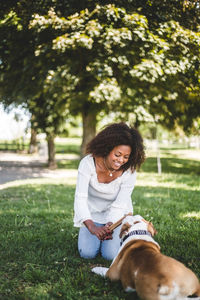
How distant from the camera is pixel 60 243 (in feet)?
12.9

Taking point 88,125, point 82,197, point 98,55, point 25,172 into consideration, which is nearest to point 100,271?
point 82,197

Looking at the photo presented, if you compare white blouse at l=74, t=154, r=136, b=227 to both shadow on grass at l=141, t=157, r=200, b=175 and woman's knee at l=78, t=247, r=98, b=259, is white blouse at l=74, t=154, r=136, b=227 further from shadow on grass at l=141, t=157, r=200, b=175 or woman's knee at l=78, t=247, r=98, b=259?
shadow on grass at l=141, t=157, r=200, b=175

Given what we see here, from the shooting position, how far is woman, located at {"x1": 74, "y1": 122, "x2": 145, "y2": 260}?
11.2 ft

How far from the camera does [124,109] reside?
10633 millimetres

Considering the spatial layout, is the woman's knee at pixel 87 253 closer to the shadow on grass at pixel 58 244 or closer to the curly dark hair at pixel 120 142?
the shadow on grass at pixel 58 244

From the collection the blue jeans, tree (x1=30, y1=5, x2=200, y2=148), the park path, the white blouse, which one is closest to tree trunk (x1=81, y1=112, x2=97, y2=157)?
tree (x1=30, y1=5, x2=200, y2=148)

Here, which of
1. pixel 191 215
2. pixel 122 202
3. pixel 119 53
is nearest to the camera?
pixel 122 202

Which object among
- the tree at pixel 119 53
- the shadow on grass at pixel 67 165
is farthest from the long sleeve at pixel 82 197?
the shadow on grass at pixel 67 165

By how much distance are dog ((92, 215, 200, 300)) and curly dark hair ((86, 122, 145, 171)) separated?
0.95 m

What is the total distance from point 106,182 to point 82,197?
386 millimetres

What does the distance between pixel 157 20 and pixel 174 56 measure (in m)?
1.38

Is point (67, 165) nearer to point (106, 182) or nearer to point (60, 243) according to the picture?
point (60, 243)

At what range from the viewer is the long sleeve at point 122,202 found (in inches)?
141

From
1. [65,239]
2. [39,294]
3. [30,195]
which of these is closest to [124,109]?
[30,195]
